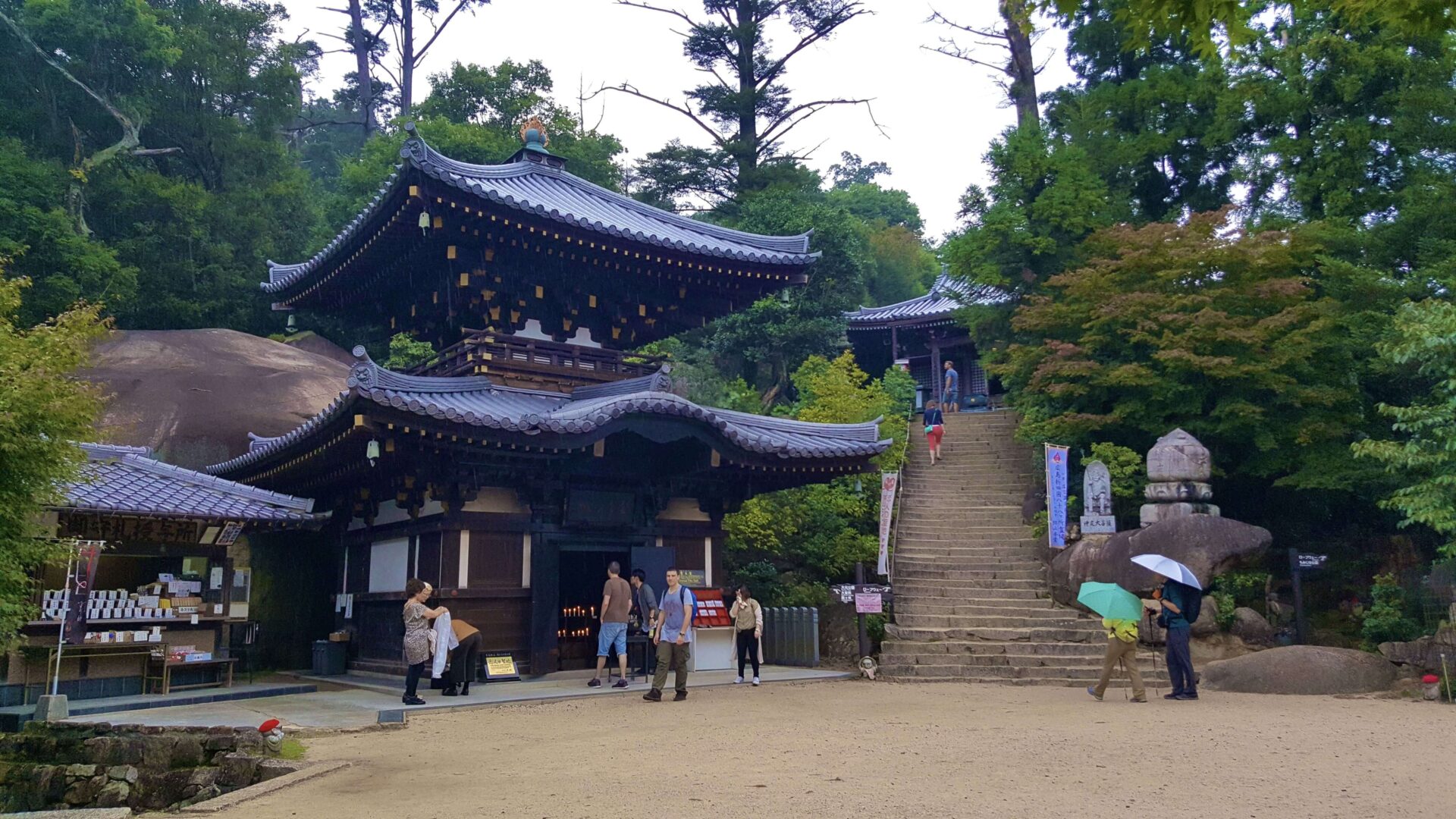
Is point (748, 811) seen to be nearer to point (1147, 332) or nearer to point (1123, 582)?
point (1123, 582)

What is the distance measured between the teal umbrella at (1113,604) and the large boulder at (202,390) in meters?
16.8

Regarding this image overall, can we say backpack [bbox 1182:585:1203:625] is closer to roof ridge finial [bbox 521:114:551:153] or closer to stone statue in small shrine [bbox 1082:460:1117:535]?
stone statue in small shrine [bbox 1082:460:1117:535]

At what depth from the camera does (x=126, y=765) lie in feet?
31.1

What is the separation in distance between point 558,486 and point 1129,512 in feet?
35.9

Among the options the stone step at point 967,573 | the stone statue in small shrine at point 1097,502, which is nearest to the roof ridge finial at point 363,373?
the stone step at point 967,573

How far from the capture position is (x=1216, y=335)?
53.1 feet

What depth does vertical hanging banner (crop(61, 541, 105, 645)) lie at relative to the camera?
38.2 ft

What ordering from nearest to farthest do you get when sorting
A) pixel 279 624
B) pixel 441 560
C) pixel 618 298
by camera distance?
pixel 441 560
pixel 618 298
pixel 279 624

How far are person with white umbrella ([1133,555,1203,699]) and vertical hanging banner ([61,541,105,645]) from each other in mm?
12580

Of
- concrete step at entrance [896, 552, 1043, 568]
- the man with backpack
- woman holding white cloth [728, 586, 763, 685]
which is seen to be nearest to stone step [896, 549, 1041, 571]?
concrete step at entrance [896, 552, 1043, 568]

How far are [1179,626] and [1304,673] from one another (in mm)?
2714

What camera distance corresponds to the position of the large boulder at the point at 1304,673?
1277 cm

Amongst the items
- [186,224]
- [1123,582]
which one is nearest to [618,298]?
[1123,582]

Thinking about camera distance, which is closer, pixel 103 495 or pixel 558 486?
pixel 103 495
